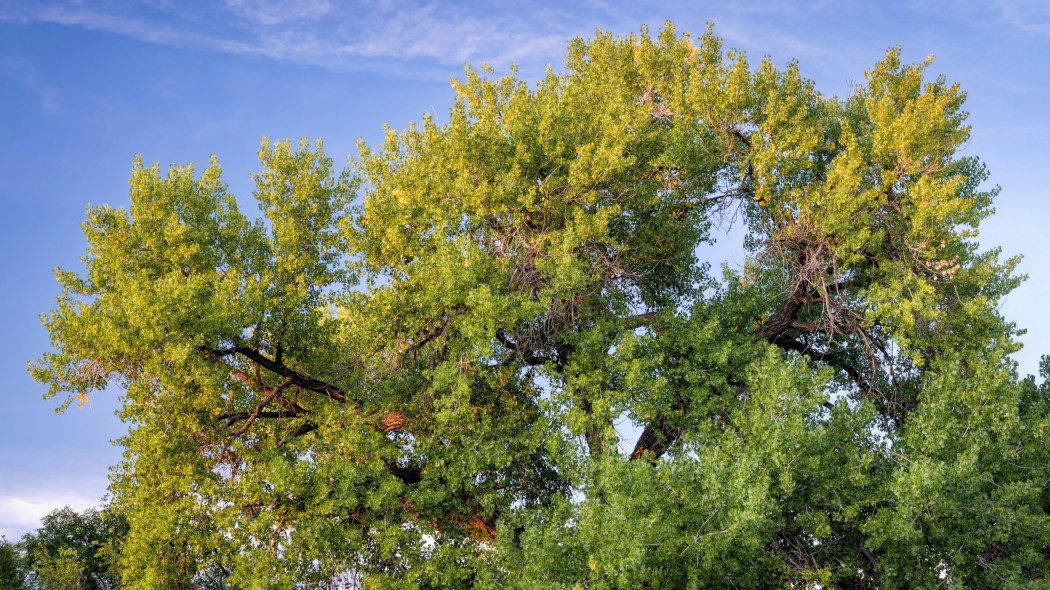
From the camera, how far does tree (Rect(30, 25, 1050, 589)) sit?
1267 cm

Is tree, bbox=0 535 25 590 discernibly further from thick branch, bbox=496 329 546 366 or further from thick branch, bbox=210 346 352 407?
thick branch, bbox=496 329 546 366

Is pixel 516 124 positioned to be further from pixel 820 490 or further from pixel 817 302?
pixel 820 490

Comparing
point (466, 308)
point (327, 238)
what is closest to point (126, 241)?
point (327, 238)

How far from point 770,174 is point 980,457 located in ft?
24.0

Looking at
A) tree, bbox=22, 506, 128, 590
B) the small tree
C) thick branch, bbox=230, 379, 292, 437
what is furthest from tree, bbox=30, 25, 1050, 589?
tree, bbox=22, 506, 128, 590

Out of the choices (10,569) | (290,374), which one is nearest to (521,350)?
(290,374)

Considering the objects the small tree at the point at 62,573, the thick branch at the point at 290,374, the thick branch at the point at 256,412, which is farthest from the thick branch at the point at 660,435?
the small tree at the point at 62,573

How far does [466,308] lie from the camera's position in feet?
49.5

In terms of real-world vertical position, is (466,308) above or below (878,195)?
below

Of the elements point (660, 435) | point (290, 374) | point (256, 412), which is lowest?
point (660, 435)

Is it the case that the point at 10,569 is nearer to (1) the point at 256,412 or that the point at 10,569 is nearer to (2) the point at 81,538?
(2) the point at 81,538

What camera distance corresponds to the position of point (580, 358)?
49.0 feet

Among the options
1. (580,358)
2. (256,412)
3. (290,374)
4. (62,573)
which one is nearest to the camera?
(580,358)

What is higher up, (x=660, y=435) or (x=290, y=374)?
(x=290, y=374)
